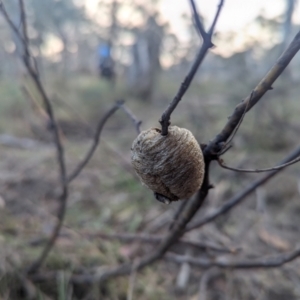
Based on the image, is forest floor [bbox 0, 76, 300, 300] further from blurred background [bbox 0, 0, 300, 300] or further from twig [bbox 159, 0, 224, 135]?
twig [bbox 159, 0, 224, 135]

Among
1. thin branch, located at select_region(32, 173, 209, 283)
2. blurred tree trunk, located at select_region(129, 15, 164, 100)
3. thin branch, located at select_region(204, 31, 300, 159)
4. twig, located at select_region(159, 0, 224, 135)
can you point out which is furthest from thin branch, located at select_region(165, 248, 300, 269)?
blurred tree trunk, located at select_region(129, 15, 164, 100)

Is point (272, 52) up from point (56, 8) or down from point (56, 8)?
down

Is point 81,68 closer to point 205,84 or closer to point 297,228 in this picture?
point 205,84

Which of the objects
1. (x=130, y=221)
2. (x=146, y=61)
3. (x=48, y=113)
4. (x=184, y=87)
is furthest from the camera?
(x=146, y=61)

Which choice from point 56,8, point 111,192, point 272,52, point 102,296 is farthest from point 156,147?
point 56,8

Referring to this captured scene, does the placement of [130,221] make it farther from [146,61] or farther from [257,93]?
[146,61]

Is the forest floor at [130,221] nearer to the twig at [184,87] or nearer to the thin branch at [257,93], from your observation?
the thin branch at [257,93]

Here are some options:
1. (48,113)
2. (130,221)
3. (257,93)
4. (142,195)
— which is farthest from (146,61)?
(257,93)

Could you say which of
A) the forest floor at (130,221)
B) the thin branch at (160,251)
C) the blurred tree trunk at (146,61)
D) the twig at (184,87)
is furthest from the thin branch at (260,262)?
the blurred tree trunk at (146,61)
